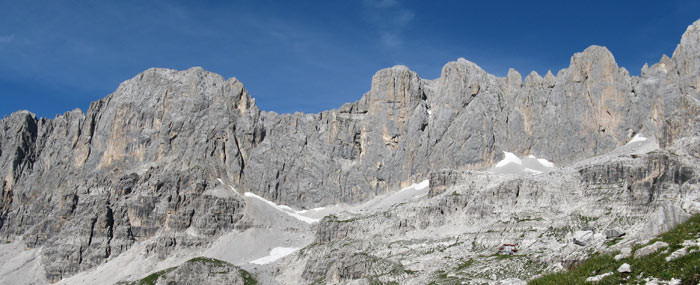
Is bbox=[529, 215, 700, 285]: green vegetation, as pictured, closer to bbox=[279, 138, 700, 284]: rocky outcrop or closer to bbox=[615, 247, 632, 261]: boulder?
bbox=[615, 247, 632, 261]: boulder

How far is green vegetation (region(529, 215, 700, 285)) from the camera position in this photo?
3684cm

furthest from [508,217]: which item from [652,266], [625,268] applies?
[652,266]

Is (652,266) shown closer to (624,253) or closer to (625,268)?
(625,268)

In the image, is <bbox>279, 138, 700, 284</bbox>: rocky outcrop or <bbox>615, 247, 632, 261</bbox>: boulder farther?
<bbox>279, 138, 700, 284</bbox>: rocky outcrop

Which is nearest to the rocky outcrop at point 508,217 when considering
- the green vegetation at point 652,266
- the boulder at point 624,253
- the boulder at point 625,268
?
the green vegetation at point 652,266

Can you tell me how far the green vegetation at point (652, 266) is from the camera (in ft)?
121

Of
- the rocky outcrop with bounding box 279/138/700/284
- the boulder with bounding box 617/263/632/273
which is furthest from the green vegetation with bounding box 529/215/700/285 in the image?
the rocky outcrop with bounding box 279/138/700/284

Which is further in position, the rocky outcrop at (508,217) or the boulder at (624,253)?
the rocky outcrop at (508,217)

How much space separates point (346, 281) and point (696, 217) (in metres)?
125

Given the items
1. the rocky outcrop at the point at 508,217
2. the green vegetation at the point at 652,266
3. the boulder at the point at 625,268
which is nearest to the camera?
the green vegetation at the point at 652,266

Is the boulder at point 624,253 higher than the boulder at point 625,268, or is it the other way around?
the boulder at point 624,253

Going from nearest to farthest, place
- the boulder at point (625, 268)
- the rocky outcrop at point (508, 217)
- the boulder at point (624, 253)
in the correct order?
the boulder at point (625, 268) < the boulder at point (624, 253) < the rocky outcrop at point (508, 217)

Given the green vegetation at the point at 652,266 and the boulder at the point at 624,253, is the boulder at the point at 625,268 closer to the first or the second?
the green vegetation at the point at 652,266

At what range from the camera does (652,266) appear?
39.0 meters
